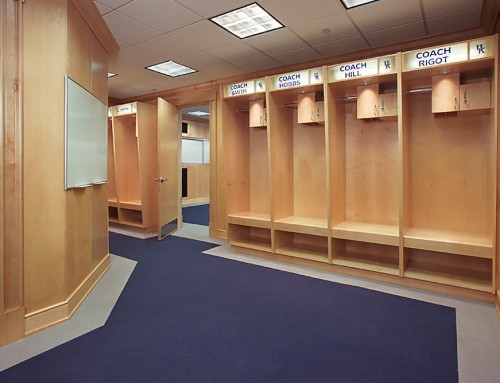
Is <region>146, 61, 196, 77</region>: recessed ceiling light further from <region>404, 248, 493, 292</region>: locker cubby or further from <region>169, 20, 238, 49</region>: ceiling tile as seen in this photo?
<region>404, 248, 493, 292</region>: locker cubby

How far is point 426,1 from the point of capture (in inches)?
126

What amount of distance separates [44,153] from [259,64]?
3.54 metres

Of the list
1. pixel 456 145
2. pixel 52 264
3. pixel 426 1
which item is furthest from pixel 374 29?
pixel 52 264

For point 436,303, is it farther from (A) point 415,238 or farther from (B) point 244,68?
Answer: (B) point 244,68

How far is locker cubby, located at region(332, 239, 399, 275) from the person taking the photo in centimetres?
389

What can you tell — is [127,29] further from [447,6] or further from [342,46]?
[447,6]

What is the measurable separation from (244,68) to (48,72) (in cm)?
332

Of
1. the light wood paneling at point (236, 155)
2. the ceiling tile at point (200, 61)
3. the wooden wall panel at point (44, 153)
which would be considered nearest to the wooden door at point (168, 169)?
the ceiling tile at point (200, 61)

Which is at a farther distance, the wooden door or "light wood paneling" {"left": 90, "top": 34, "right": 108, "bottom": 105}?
the wooden door

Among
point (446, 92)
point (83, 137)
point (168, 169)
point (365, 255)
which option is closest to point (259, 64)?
point (168, 169)

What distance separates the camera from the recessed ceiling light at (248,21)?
3449 mm

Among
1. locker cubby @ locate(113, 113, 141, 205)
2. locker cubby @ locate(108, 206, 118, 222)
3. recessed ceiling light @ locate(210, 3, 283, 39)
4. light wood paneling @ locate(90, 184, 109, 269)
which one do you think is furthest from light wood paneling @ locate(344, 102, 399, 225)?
locker cubby @ locate(108, 206, 118, 222)

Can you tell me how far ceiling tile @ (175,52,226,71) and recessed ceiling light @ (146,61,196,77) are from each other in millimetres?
218

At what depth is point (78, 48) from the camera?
3.06 meters
